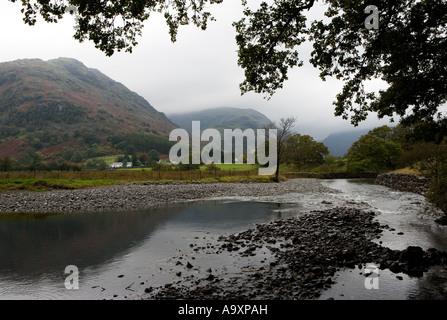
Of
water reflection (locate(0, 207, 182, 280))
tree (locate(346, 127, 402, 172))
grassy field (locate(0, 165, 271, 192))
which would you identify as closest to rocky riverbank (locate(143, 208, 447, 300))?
water reflection (locate(0, 207, 182, 280))

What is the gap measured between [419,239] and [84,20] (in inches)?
647

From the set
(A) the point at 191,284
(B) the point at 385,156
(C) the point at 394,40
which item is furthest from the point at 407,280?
(B) the point at 385,156

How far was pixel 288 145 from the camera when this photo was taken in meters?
125

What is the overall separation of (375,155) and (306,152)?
35.5 metres

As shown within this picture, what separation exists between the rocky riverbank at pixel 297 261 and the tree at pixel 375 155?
78635 mm

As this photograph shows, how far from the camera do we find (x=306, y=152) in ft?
389

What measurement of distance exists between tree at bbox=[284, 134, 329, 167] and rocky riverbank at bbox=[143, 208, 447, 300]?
4158 inches

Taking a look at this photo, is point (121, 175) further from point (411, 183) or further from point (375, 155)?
point (375, 155)

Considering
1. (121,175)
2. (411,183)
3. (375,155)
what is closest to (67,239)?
(121,175)

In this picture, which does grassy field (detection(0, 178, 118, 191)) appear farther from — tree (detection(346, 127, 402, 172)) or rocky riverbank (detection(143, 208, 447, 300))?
tree (detection(346, 127, 402, 172))

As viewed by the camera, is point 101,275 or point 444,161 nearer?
point 101,275

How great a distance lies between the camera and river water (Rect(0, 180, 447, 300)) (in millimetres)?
8336
